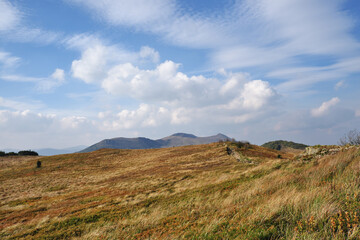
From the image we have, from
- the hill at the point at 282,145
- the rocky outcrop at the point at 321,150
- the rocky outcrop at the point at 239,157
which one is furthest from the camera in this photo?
the hill at the point at 282,145

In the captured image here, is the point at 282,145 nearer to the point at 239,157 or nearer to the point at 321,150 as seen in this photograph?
the point at 239,157

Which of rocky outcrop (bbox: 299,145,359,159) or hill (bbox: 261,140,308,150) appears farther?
hill (bbox: 261,140,308,150)

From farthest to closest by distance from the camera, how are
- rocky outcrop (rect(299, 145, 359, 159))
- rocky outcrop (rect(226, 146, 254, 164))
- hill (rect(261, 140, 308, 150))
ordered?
hill (rect(261, 140, 308, 150)), rocky outcrop (rect(226, 146, 254, 164)), rocky outcrop (rect(299, 145, 359, 159))

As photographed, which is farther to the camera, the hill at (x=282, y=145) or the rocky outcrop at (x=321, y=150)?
the hill at (x=282, y=145)

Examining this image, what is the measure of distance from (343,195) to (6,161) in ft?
285

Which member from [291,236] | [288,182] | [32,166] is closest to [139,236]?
[291,236]

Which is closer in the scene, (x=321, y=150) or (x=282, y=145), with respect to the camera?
(x=321, y=150)

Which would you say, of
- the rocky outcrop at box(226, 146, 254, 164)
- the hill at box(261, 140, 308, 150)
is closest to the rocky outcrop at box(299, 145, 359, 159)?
the rocky outcrop at box(226, 146, 254, 164)

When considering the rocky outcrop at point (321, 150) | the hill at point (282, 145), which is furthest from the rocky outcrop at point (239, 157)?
the hill at point (282, 145)

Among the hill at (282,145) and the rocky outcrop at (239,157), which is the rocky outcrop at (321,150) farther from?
the hill at (282,145)

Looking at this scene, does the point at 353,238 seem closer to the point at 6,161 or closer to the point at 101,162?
the point at 101,162

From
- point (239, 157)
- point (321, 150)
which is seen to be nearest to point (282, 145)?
point (239, 157)

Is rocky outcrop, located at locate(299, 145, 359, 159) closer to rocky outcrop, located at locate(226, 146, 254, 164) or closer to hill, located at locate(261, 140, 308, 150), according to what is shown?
rocky outcrop, located at locate(226, 146, 254, 164)

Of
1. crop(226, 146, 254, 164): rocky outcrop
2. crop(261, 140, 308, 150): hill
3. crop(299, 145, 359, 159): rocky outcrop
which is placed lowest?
crop(261, 140, 308, 150): hill
